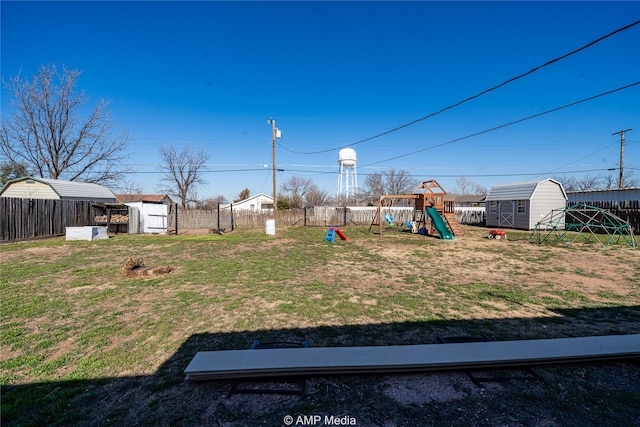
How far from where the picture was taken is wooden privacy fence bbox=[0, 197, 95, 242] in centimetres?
1186

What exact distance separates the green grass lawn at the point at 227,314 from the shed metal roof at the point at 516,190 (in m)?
12.5

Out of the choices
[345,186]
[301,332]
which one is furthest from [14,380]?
[345,186]

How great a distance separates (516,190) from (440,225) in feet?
33.5

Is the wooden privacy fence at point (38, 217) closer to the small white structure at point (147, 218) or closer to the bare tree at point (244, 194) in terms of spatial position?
the small white structure at point (147, 218)

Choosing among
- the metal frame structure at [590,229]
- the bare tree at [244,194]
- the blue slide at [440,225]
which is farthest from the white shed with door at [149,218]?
the bare tree at [244,194]

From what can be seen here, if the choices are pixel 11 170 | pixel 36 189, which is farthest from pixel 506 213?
pixel 11 170

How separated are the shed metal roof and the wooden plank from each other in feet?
67.0

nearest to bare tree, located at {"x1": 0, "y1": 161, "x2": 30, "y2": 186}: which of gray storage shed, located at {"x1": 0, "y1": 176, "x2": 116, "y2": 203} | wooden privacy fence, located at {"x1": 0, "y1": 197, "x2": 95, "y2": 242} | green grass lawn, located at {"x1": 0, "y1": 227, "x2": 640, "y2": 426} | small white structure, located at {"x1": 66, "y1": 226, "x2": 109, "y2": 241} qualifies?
gray storage shed, located at {"x1": 0, "y1": 176, "x2": 116, "y2": 203}

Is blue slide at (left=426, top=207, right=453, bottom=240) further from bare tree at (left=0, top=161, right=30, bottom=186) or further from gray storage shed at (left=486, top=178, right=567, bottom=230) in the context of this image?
bare tree at (left=0, top=161, right=30, bottom=186)

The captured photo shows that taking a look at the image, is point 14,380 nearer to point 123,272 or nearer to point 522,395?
point 123,272

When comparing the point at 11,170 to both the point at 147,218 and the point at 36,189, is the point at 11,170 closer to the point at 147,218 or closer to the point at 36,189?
the point at 36,189

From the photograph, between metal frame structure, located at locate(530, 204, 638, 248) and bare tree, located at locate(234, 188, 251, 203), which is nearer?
metal frame structure, located at locate(530, 204, 638, 248)

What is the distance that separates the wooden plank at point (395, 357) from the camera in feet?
8.79

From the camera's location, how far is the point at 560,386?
2658 mm
